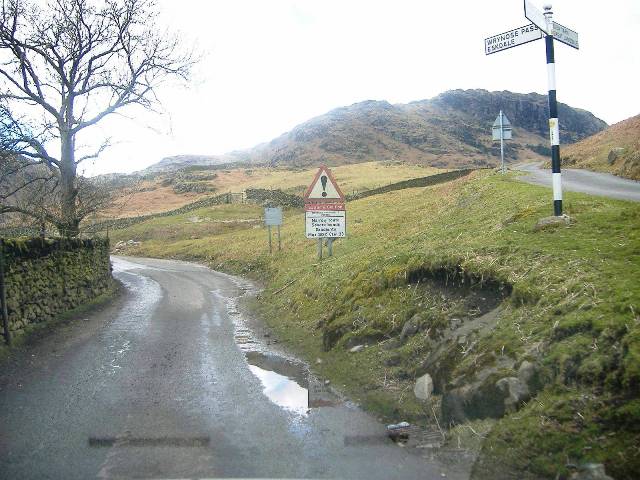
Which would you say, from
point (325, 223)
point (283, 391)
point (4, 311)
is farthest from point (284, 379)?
point (325, 223)

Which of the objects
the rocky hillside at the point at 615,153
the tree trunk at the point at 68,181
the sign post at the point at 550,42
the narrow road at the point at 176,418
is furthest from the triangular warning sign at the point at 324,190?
the rocky hillside at the point at 615,153

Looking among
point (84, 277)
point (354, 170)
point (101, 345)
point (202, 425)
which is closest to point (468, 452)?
point (202, 425)

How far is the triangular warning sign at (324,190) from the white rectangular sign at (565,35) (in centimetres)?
691

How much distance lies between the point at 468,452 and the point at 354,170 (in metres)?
83.5

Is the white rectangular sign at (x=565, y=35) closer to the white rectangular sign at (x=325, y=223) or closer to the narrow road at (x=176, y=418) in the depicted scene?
the narrow road at (x=176, y=418)

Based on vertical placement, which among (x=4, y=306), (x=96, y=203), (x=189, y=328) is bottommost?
(x=189, y=328)

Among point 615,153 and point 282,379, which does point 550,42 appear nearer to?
point 282,379

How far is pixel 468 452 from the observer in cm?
479

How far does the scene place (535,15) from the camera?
28.1 feet

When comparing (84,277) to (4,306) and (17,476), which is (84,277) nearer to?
(4,306)

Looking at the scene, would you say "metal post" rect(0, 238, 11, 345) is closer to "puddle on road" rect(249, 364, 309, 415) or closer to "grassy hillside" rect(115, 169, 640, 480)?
"puddle on road" rect(249, 364, 309, 415)

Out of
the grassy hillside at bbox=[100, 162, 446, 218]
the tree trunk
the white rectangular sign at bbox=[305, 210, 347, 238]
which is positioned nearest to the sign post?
the white rectangular sign at bbox=[305, 210, 347, 238]

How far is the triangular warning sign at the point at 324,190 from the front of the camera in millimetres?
14789

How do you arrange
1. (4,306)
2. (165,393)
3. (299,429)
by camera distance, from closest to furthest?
(299,429)
(165,393)
(4,306)
